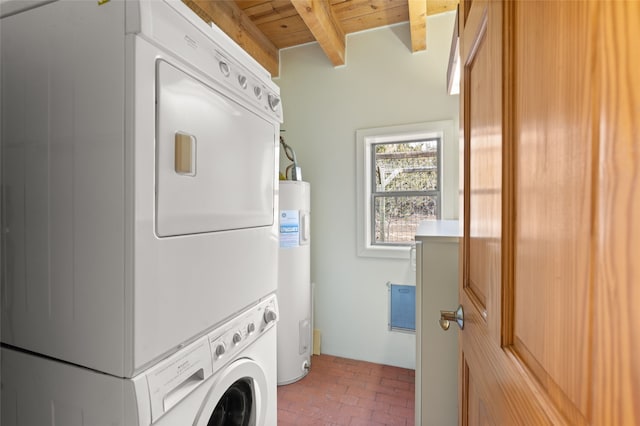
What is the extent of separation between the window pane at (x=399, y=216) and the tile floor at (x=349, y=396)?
3.66 ft

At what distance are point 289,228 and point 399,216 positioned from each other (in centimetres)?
104

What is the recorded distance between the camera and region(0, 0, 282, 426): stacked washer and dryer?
2.14ft

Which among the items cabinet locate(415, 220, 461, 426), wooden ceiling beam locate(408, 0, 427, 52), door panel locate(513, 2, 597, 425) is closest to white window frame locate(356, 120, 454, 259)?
wooden ceiling beam locate(408, 0, 427, 52)

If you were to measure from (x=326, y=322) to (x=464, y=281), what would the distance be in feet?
6.59

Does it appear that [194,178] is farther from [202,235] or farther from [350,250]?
[350,250]

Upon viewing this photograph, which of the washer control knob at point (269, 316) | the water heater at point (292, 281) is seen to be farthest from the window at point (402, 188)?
the washer control knob at point (269, 316)

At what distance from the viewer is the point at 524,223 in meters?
0.43

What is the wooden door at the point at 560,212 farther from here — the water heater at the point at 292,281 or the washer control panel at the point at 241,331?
the water heater at the point at 292,281

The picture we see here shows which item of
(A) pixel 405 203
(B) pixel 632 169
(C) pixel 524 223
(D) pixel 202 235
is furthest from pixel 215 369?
(A) pixel 405 203

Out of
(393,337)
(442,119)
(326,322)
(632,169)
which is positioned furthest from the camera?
(326,322)

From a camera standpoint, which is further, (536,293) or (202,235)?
(202,235)

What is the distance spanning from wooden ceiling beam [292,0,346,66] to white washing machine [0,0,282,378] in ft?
3.96

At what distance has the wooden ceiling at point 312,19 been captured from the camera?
190cm

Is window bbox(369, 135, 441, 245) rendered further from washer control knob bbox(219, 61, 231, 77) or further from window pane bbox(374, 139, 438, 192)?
washer control knob bbox(219, 61, 231, 77)
